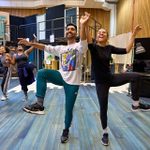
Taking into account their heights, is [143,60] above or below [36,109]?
above

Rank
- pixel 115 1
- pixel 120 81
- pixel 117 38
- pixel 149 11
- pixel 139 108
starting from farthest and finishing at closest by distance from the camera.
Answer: pixel 115 1 → pixel 117 38 → pixel 149 11 → pixel 139 108 → pixel 120 81

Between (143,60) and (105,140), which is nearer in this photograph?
(105,140)

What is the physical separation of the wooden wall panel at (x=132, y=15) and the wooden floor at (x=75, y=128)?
3.87 m

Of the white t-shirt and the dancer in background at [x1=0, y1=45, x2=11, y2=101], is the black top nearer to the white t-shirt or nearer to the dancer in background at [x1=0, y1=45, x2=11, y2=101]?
the white t-shirt

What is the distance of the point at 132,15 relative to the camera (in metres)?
7.00

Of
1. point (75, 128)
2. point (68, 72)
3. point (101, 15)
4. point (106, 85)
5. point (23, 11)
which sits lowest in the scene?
point (75, 128)

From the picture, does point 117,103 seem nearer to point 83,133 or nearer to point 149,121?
point 149,121

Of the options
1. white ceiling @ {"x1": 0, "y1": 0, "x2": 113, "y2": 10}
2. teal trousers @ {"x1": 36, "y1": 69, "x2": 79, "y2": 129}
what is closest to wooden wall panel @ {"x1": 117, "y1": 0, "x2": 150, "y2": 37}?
white ceiling @ {"x1": 0, "y1": 0, "x2": 113, "y2": 10}

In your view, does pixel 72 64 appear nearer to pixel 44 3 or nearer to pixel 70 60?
pixel 70 60

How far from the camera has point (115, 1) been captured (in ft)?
41.3

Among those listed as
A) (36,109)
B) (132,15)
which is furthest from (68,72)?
(132,15)

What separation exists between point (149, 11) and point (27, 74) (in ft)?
17.1

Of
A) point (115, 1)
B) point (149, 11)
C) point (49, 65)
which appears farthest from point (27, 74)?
point (115, 1)

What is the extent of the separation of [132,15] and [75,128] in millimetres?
4757
